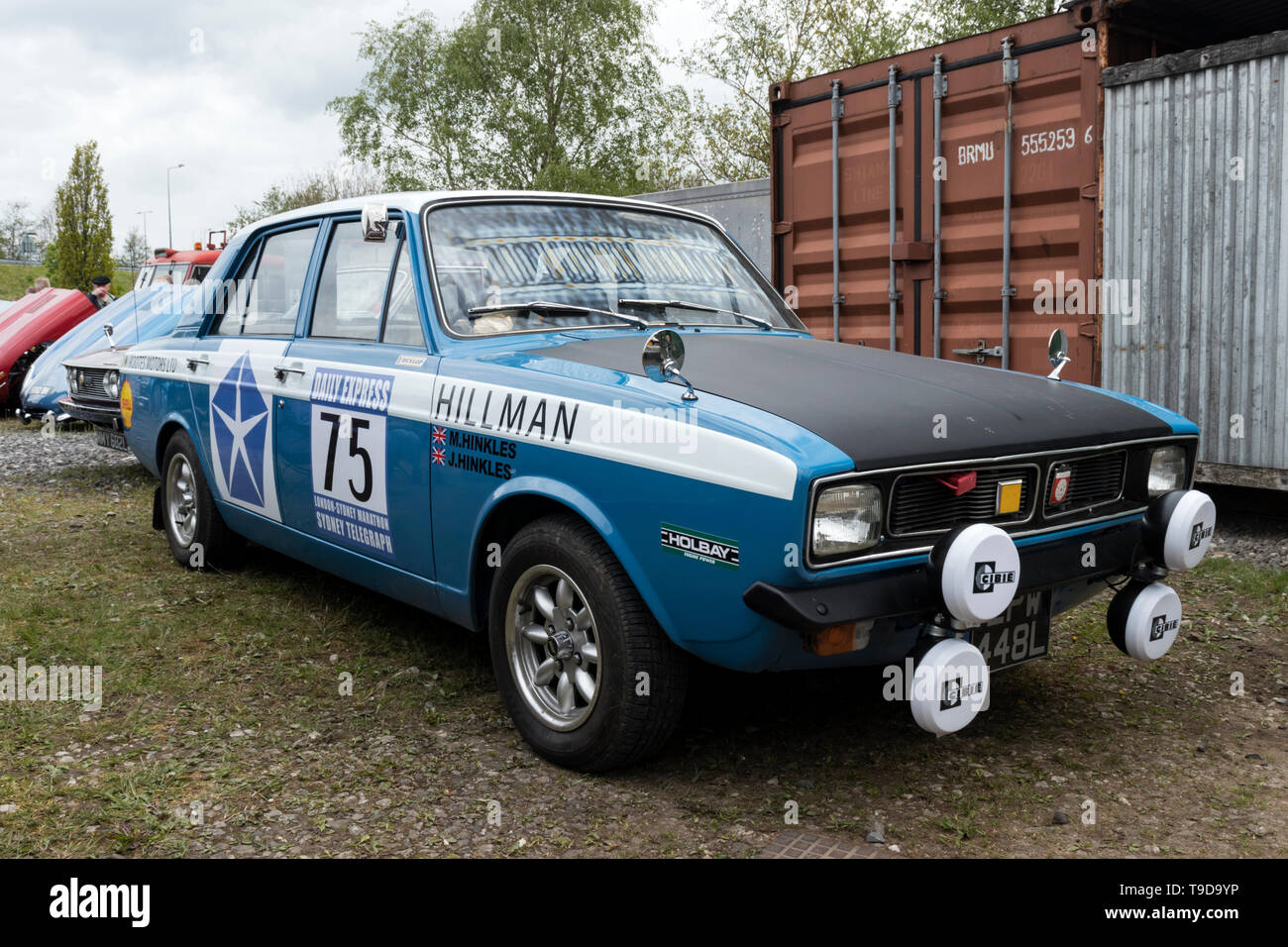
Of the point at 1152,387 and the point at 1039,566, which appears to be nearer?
the point at 1039,566

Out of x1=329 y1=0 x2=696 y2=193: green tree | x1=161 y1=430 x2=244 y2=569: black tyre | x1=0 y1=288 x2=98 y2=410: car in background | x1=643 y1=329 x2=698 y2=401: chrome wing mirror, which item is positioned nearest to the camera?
x1=643 y1=329 x2=698 y2=401: chrome wing mirror

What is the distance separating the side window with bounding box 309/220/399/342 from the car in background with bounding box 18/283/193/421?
22.3ft

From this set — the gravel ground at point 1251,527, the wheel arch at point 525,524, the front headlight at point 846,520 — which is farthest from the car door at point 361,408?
the gravel ground at point 1251,527

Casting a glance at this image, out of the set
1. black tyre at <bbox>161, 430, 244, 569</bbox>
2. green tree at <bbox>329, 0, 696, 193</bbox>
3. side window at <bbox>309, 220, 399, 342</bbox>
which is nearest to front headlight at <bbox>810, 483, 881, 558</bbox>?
side window at <bbox>309, 220, 399, 342</bbox>

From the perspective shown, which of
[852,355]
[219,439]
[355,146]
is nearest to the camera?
[852,355]

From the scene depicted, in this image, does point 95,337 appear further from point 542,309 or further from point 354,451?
point 542,309

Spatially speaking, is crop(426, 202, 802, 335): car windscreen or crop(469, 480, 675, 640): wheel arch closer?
crop(469, 480, 675, 640): wheel arch

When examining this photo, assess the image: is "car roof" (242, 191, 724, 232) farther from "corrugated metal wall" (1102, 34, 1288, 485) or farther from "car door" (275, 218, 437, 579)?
"corrugated metal wall" (1102, 34, 1288, 485)

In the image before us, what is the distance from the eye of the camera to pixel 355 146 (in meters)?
33.5

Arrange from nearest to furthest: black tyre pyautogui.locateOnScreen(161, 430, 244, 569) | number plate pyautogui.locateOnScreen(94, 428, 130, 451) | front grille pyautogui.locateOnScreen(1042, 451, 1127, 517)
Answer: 1. front grille pyautogui.locateOnScreen(1042, 451, 1127, 517)
2. black tyre pyautogui.locateOnScreen(161, 430, 244, 569)
3. number plate pyautogui.locateOnScreen(94, 428, 130, 451)

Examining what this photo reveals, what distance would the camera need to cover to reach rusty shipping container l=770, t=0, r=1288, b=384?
6.36 meters
